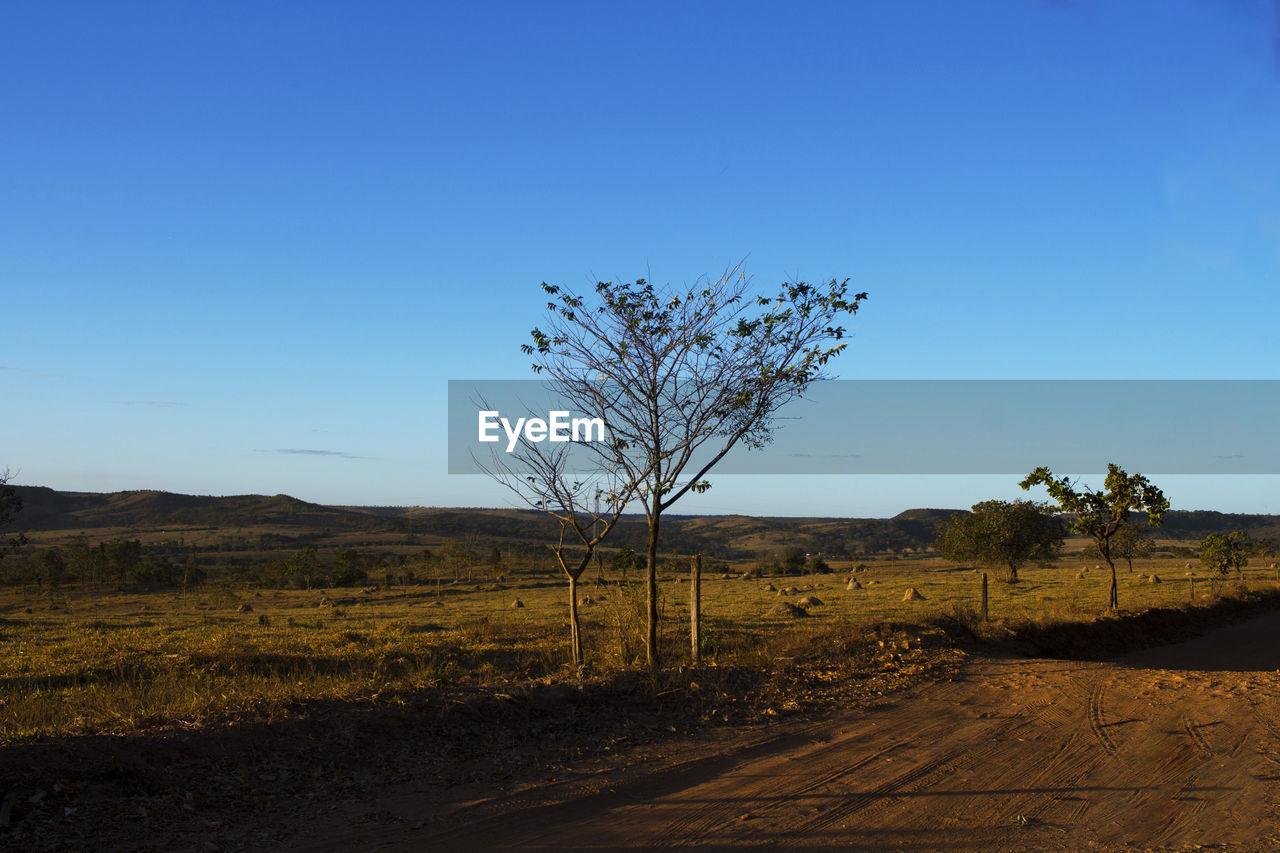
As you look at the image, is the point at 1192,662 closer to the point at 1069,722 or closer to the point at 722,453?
the point at 1069,722

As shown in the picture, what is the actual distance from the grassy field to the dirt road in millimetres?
2944

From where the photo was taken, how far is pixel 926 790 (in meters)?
6.86

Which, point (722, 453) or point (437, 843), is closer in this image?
point (437, 843)

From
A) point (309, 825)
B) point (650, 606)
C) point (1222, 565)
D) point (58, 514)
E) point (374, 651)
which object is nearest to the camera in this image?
point (309, 825)

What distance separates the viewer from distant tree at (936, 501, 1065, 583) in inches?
1725

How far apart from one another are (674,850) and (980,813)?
8.34ft

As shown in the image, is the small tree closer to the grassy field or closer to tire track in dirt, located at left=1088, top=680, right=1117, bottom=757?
the grassy field

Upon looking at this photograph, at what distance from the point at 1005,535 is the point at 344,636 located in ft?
115

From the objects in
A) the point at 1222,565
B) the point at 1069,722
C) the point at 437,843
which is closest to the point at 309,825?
the point at 437,843

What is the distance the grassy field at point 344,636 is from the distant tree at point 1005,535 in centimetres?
170

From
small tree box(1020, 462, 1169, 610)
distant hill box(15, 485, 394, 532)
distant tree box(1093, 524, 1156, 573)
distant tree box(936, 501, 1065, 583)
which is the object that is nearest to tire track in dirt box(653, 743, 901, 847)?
small tree box(1020, 462, 1169, 610)

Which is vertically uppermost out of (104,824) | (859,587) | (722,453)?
(722,453)

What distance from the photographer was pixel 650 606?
41.1 feet

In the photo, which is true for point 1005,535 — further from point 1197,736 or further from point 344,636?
point 1197,736
